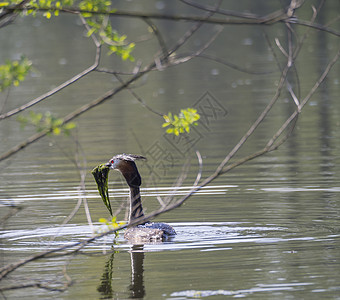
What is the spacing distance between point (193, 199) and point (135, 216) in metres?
1.58

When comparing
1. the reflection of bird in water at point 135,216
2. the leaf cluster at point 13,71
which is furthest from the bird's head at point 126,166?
the leaf cluster at point 13,71

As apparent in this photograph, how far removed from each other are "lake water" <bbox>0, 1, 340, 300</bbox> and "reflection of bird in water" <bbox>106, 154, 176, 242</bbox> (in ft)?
0.53

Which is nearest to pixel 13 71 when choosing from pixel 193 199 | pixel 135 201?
pixel 135 201

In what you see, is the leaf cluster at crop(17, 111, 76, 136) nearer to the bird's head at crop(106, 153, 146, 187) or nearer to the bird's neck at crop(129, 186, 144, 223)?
the bird's head at crop(106, 153, 146, 187)

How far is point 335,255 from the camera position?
7.62 m

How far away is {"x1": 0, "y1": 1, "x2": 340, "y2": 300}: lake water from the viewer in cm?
696

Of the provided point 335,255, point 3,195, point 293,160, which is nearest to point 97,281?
point 335,255

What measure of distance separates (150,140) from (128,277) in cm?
881

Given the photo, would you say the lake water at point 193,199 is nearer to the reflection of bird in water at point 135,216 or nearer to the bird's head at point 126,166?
the reflection of bird in water at point 135,216

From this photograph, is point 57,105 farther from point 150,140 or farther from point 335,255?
point 335,255

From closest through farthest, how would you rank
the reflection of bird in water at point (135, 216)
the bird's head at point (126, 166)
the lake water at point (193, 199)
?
the lake water at point (193, 199)
the reflection of bird in water at point (135, 216)
the bird's head at point (126, 166)

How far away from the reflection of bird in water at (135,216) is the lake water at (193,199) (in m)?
0.16

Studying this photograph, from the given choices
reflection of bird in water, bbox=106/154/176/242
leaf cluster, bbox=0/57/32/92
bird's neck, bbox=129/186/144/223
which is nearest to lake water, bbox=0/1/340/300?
reflection of bird in water, bbox=106/154/176/242

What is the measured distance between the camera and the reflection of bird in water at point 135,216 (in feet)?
28.6
